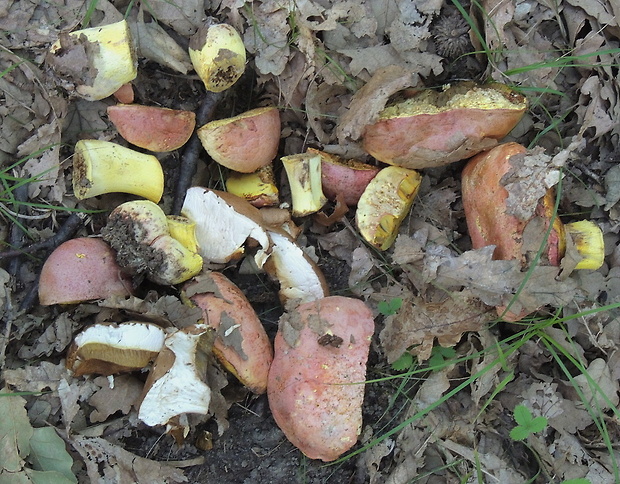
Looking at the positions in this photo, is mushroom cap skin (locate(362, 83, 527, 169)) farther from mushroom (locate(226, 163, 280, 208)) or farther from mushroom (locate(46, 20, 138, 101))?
mushroom (locate(46, 20, 138, 101))

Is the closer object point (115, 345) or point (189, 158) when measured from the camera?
point (115, 345)

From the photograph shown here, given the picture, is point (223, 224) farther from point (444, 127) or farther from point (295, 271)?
point (444, 127)

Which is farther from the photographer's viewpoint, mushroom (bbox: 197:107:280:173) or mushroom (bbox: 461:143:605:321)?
mushroom (bbox: 197:107:280:173)

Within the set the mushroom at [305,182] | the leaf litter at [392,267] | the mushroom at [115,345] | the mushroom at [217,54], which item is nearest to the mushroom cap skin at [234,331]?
the leaf litter at [392,267]

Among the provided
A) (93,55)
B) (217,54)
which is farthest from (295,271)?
(93,55)

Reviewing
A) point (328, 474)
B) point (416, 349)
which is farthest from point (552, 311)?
point (328, 474)

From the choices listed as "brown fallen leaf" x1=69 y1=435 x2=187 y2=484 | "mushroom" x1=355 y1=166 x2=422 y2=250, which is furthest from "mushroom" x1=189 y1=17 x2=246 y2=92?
"brown fallen leaf" x1=69 y1=435 x2=187 y2=484
